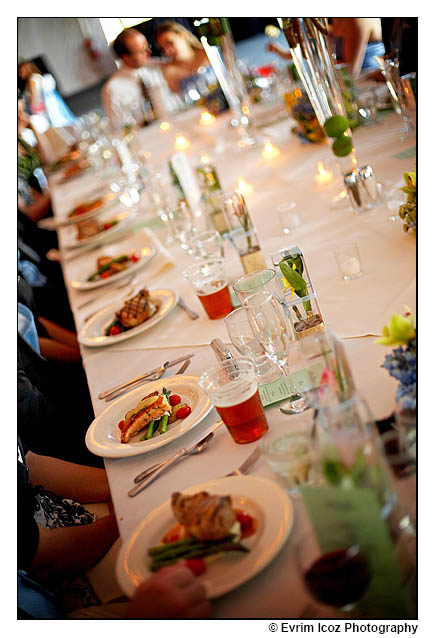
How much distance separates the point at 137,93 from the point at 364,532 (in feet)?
21.9

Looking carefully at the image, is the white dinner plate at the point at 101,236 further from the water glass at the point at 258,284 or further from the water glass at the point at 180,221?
the water glass at the point at 258,284

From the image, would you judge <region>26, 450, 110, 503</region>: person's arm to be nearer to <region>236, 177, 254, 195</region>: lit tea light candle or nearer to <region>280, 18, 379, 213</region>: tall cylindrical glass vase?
<region>280, 18, 379, 213</region>: tall cylindrical glass vase

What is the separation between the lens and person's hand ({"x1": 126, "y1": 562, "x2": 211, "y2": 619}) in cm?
84

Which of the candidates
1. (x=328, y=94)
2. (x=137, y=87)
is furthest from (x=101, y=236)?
(x=137, y=87)

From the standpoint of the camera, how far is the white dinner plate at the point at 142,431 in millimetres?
1253

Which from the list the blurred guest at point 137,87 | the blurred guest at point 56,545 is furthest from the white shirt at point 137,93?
the blurred guest at point 56,545

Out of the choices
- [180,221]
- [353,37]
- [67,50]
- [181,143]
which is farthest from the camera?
[67,50]

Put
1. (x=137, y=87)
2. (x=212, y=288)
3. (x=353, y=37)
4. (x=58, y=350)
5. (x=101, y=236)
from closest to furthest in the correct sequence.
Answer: (x=212, y=288) → (x=58, y=350) → (x=101, y=236) → (x=353, y=37) → (x=137, y=87)

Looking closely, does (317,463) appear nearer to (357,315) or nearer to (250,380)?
(250,380)

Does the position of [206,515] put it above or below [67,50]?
below

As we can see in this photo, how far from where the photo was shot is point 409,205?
159 cm

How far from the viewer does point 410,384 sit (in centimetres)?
95

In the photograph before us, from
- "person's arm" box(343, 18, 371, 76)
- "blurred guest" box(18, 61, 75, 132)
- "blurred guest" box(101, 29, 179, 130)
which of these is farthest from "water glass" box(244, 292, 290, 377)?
"blurred guest" box(18, 61, 75, 132)

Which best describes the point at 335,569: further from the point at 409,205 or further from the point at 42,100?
the point at 42,100
